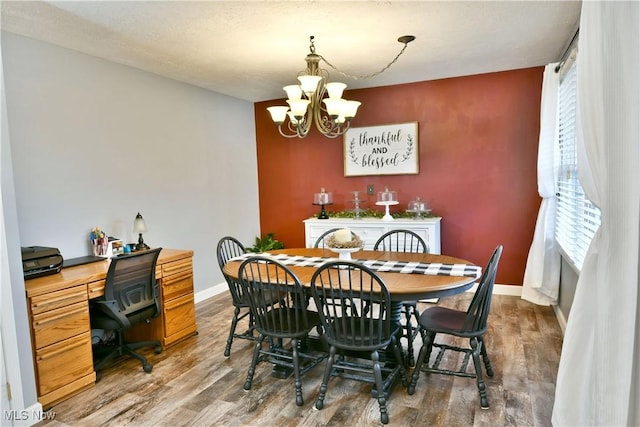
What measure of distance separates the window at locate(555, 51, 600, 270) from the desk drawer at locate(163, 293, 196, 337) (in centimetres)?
315

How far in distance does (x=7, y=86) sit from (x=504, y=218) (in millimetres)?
4615

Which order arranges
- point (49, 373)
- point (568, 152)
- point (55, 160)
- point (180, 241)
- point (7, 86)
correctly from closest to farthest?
point (49, 373)
point (7, 86)
point (55, 160)
point (568, 152)
point (180, 241)

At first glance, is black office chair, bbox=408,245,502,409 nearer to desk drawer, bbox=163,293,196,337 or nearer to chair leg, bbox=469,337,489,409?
chair leg, bbox=469,337,489,409

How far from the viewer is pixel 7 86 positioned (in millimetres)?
2791

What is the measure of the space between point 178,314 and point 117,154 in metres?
1.54

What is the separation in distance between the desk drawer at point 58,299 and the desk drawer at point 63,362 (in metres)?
0.24

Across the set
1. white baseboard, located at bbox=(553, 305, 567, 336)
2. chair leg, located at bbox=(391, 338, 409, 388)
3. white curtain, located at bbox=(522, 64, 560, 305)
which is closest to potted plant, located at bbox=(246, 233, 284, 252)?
chair leg, located at bbox=(391, 338, 409, 388)

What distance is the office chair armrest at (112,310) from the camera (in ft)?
9.21

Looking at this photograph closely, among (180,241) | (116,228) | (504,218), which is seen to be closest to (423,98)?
(504,218)

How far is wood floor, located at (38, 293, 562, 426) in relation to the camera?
2.30m

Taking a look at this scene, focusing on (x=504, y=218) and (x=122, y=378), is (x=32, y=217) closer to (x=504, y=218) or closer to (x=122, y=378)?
(x=122, y=378)

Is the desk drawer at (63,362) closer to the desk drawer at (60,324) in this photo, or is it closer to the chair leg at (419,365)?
the desk drawer at (60,324)

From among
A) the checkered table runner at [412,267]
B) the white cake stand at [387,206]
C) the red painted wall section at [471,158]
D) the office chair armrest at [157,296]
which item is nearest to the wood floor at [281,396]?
the office chair armrest at [157,296]

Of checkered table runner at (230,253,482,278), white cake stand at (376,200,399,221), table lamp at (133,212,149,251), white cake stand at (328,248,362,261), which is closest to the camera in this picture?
checkered table runner at (230,253,482,278)
